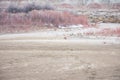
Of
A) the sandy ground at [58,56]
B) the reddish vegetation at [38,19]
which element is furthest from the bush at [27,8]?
the sandy ground at [58,56]

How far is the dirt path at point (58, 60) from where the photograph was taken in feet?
7.73

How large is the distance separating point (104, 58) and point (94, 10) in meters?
0.56

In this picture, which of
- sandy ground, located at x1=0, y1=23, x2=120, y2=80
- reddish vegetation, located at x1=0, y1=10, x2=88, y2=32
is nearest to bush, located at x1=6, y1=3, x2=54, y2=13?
reddish vegetation, located at x1=0, y1=10, x2=88, y2=32

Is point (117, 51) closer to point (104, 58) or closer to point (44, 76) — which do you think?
point (104, 58)

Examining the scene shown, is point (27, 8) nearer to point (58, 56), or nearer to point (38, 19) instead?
point (38, 19)

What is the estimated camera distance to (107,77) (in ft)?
7.68

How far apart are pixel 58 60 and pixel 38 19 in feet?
1.76

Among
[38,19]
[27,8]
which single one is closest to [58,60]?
[38,19]

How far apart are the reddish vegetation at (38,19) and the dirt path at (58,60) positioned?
0.62 ft

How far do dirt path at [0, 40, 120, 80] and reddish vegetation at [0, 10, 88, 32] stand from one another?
0.19 meters

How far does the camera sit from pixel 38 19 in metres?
2.58

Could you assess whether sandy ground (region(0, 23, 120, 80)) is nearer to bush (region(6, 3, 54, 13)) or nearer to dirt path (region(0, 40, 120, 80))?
dirt path (region(0, 40, 120, 80))

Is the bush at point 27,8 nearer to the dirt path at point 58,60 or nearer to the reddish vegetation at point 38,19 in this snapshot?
the reddish vegetation at point 38,19

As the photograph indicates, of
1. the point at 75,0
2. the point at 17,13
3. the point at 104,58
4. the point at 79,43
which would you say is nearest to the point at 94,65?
the point at 104,58
